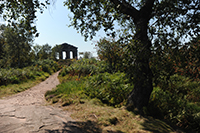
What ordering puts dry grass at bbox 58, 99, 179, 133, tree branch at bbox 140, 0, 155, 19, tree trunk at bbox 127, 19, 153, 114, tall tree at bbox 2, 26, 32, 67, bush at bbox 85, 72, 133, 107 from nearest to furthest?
dry grass at bbox 58, 99, 179, 133 → tree trunk at bbox 127, 19, 153, 114 → tree branch at bbox 140, 0, 155, 19 → bush at bbox 85, 72, 133, 107 → tall tree at bbox 2, 26, 32, 67

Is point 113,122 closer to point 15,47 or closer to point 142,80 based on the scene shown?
point 142,80

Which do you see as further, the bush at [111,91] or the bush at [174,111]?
the bush at [111,91]

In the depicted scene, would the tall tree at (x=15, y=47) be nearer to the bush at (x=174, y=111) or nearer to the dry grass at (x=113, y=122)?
the dry grass at (x=113, y=122)

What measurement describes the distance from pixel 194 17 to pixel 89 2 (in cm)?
383

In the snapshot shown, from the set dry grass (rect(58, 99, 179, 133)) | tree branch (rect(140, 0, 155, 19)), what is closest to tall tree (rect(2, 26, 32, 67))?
dry grass (rect(58, 99, 179, 133))

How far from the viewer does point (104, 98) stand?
668cm

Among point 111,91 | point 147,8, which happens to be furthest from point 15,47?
point 147,8

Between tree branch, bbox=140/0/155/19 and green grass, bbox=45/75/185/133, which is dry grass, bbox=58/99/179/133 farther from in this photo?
tree branch, bbox=140/0/155/19

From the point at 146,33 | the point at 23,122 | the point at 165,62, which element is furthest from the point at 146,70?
the point at 23,122

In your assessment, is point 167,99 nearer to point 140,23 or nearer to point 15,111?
point 140,23

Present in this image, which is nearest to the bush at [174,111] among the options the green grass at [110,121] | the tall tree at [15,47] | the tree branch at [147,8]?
the green grass at [110,121]

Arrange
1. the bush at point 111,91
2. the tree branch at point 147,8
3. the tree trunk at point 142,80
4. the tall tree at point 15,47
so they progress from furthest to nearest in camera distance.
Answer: the tall tree at point 15,47 → the bush at point 111,91 → the tree branch at point 147,8 → the tree trunk at point 142,80

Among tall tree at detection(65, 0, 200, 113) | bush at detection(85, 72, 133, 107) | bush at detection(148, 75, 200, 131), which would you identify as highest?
tall tree at detection(65, 0, 200, 113)

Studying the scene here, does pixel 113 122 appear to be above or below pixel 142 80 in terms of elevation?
below
